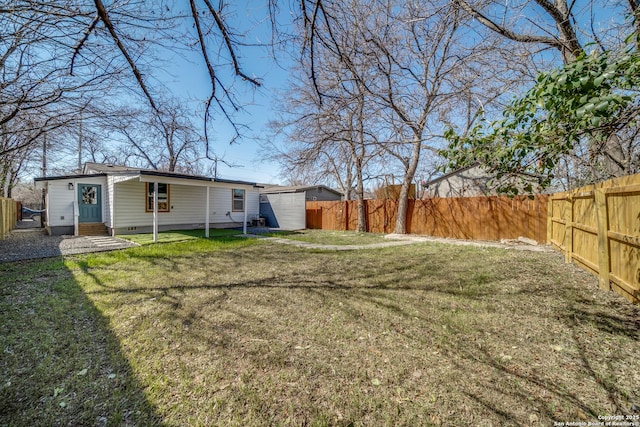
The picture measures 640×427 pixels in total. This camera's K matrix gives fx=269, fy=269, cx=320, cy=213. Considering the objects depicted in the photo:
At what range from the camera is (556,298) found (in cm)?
378

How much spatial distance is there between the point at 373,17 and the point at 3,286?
792cm

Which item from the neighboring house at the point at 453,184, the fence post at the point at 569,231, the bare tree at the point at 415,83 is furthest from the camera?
the neighboring house at the point at 453,184

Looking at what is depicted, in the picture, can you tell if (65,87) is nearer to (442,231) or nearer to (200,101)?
(200,101)

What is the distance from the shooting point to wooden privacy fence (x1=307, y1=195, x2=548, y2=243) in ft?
30.9

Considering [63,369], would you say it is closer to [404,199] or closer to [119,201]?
[119,201]

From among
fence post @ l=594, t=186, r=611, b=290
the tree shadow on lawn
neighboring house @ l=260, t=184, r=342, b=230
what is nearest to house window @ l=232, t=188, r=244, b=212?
neighboring house @ l=260, t=184, r=342, b=230

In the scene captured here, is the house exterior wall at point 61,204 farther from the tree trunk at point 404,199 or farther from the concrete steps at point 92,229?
the tree trunk at point 404,199

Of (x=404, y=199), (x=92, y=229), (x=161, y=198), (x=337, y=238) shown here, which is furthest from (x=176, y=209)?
(x=404, y=199)

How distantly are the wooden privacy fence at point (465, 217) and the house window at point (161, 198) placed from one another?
8869mm

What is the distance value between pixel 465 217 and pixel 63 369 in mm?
11939

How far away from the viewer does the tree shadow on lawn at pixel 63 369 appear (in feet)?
5.91

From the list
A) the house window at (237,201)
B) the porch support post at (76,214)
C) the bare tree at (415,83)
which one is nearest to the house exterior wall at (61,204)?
the porch support post at (76,214)

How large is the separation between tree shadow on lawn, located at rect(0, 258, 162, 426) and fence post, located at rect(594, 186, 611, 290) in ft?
18.3

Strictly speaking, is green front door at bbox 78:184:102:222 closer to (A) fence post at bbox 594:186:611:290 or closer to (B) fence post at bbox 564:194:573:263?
(A) fence post at bbox 594:186:611:290
